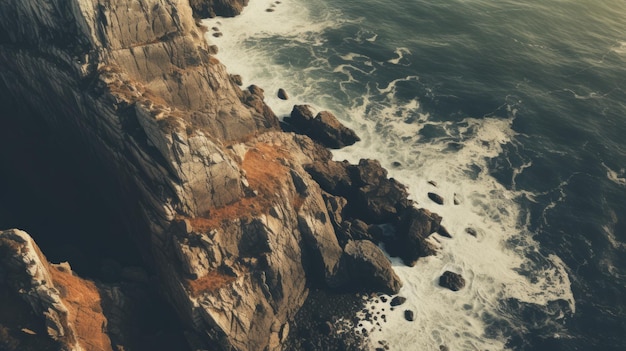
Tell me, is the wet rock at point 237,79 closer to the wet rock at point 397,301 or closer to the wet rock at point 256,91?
the wet rock at point 256,91

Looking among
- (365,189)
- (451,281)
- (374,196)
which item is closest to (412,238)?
(451,281)

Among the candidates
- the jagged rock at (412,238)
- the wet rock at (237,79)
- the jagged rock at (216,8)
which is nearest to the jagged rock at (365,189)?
the jagged rock at (412,238)

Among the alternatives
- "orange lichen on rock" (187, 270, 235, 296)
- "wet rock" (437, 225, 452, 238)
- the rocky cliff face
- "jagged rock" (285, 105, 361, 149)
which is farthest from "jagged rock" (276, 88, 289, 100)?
"orange lichen on rock" (187, 270, 235, 296)

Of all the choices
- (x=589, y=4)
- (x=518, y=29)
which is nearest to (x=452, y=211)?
(x=518, y=29)

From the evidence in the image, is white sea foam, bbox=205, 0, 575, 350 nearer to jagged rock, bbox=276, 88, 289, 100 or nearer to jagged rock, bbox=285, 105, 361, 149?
jagged rock, bbox=276, 88, 289, 100

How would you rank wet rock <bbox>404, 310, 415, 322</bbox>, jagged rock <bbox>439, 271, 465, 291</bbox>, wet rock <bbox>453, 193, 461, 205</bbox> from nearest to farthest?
wet rock <bbox>404, 310, 415, 322</bbox>
jagged rock <bbox>439, 271, 465, 291</bbox>
wet rock <bbox>453, 193, 461, 205</bbox>

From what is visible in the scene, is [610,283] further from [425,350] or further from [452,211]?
[425,350]
